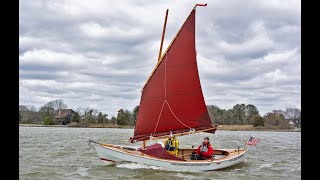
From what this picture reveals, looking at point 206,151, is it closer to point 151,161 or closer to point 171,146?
point 171,146

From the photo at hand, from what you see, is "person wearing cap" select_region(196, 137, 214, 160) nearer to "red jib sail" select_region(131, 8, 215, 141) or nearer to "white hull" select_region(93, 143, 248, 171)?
"white hull" select_region(93, 143, 248, 171)

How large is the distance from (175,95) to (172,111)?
0.90 meters

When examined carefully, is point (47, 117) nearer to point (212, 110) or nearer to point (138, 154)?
point (212, 110)

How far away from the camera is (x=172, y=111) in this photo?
2033 centimetres

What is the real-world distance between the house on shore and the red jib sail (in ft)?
381

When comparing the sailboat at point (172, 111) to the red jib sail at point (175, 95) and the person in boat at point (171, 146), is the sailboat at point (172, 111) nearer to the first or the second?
the red jib sail at point (175, 95)

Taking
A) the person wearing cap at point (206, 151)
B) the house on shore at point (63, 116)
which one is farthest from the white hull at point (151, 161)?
the house on shore at point (63, 116)

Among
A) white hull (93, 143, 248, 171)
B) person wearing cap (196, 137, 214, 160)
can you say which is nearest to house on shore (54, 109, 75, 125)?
white hull (93, 143, 248, 171)

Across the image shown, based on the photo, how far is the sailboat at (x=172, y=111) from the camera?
19.2 meters
